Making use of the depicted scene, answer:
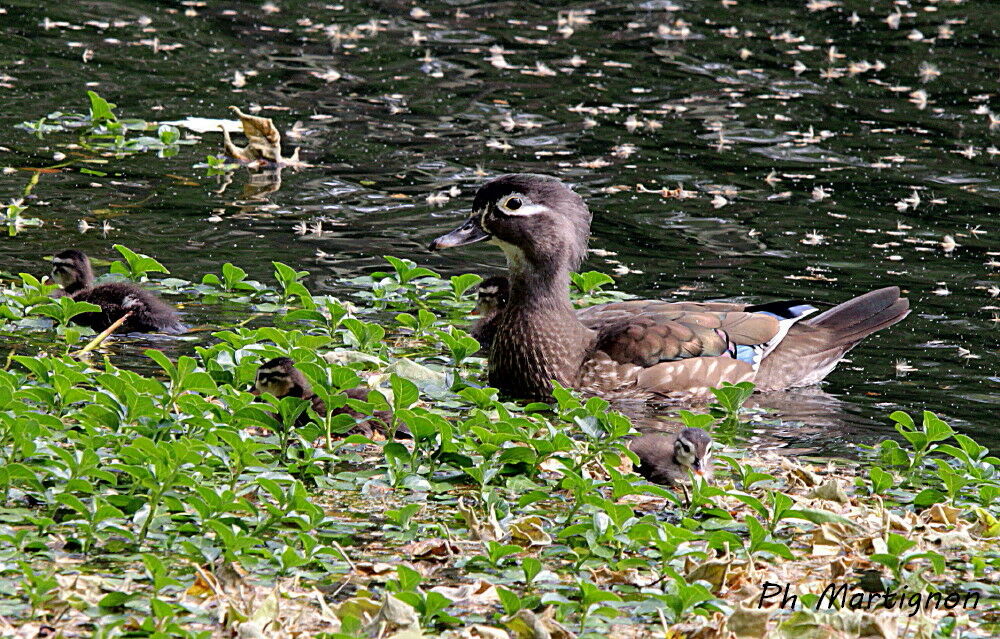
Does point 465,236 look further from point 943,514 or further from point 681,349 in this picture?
point 943,514

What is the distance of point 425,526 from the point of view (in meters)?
6.17

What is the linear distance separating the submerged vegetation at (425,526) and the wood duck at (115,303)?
4.46ft

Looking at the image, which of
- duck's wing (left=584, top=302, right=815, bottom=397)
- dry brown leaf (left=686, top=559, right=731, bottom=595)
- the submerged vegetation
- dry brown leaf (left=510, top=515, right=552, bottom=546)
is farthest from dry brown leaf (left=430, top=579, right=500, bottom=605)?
duck's wing (left=584, top=302, right=815, bottom=397)

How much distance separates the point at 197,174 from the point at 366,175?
1.46m

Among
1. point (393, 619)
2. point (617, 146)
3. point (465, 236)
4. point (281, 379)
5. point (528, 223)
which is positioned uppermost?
point (528, 223)

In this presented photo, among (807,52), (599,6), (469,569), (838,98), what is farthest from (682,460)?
(599,6)

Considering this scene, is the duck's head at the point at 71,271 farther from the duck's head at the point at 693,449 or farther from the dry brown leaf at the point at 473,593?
the dry brown leaf at the point at 473,593

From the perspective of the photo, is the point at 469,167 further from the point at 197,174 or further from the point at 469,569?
the point at 469,569

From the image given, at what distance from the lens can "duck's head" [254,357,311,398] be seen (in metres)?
7.37

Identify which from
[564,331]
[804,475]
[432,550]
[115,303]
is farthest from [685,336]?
[432,550]

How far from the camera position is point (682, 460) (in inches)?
267

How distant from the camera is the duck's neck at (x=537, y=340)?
29.2 feet

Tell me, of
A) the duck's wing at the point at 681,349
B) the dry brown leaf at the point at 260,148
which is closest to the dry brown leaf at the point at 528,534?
the duck's wing at the point at 681,349

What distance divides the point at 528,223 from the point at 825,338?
220 centimetres
